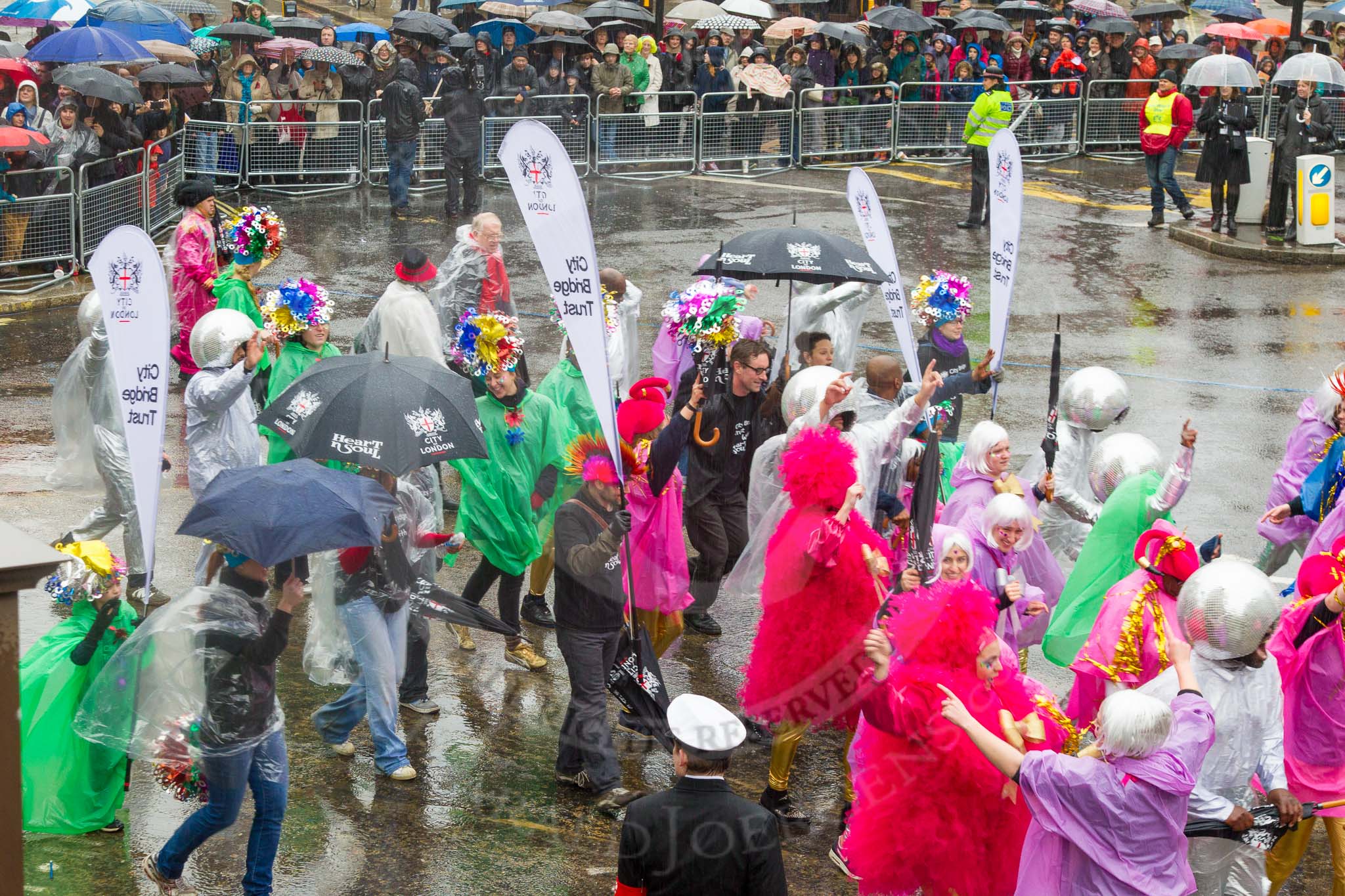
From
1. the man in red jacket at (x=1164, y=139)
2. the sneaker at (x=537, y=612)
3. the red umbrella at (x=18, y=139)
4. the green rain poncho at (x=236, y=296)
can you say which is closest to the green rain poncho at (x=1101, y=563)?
the sneaker at (x=537, y=612)

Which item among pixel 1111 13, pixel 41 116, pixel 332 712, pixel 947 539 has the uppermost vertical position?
pixel 1111 13

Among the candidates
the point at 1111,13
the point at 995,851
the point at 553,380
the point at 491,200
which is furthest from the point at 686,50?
the point at 995,851

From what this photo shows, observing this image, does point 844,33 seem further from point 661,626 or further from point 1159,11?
point 661,626

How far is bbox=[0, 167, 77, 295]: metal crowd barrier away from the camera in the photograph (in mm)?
14953

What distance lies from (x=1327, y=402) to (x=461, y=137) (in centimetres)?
1215

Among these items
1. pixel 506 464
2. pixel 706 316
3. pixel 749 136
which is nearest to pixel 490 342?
pixel 506 464

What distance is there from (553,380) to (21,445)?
15.3ft

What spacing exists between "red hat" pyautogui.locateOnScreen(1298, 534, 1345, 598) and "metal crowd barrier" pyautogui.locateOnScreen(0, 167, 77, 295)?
40.7 feet

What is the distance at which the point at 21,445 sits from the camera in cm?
1098

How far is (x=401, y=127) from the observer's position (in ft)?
60.1

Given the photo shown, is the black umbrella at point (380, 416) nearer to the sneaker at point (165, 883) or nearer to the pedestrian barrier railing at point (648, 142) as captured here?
the sneaker at point (165, 883)

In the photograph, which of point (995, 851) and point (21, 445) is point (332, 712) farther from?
point (21, 445)

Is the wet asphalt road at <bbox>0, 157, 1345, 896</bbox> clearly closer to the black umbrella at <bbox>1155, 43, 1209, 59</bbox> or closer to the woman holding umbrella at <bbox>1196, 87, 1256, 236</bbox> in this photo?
the woman holding umbrella at <bbox>1196, 87, 1256, 236</bbox>

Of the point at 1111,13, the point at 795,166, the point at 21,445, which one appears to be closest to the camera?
the point at 21,445
